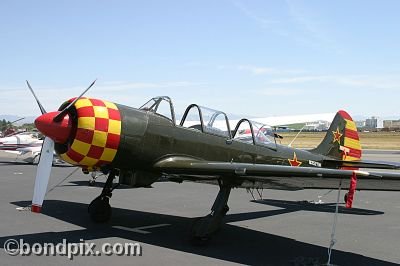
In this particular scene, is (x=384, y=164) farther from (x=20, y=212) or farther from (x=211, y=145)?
(x=20, y=212)

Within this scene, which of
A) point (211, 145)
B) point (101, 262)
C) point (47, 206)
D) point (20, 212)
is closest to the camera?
point (101, 262)

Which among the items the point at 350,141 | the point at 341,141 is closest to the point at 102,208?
the point at 341,141

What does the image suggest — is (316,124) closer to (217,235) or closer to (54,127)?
(217,235)

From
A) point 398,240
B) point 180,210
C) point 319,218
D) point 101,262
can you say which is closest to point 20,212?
point 180,210

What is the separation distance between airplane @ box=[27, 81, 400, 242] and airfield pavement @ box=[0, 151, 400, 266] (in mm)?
591

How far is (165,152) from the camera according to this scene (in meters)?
6.90

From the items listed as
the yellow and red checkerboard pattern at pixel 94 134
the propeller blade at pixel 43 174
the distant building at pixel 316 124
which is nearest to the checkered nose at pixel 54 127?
the yellow and red checkerboard pattern at pixel 94 134

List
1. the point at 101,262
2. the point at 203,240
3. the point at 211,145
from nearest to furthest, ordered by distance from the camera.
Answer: the point at 101,262, the point at 203,240, the point at 211,145

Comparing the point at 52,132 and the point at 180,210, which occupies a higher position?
the point at 52,132

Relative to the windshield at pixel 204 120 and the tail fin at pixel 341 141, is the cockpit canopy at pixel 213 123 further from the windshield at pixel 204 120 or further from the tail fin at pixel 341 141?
the tail fin at pixel 341 141

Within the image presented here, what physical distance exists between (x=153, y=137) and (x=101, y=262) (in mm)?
2171

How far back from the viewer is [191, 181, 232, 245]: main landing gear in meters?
6.43

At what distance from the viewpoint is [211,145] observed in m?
7.52

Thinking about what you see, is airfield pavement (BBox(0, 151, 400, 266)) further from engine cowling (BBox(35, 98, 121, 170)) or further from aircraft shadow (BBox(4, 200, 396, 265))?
engine cowling (BBox(35, 98, 121, 170))
